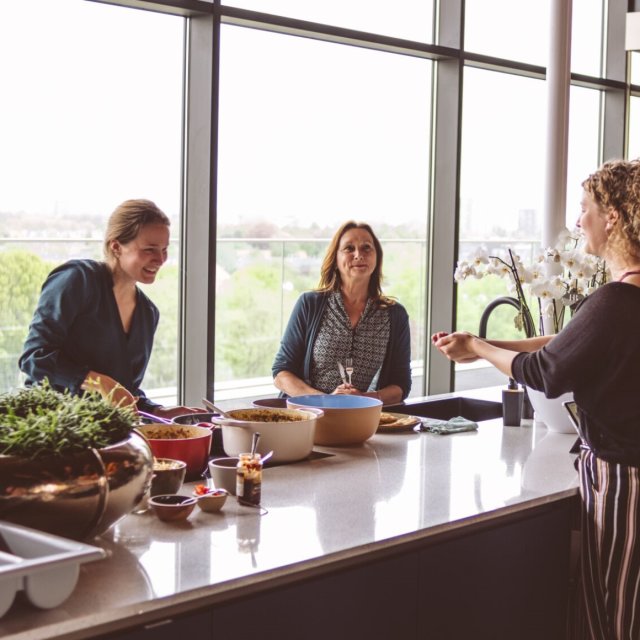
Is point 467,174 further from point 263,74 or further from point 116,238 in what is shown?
point 116,238

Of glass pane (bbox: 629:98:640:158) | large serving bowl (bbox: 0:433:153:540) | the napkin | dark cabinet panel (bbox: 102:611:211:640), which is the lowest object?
dark cabinet panel (bbox: 102:611:211:640)

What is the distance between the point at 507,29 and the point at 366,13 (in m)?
1.02

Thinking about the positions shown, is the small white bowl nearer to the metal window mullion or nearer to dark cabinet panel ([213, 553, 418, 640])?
dark cabinet panel ([213, 553, 418, 640])

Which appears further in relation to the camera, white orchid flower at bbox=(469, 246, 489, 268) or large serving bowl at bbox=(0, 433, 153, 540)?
white orchid flower at bbox=(469, 246, 489, 268)

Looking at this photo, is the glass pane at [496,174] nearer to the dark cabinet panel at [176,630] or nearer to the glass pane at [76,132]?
the glass pane at [76,132]

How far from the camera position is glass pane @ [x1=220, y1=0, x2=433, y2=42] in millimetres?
4246

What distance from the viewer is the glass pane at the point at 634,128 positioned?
634 cm

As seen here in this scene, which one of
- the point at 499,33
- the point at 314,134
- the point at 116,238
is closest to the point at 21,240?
the point at 116,238

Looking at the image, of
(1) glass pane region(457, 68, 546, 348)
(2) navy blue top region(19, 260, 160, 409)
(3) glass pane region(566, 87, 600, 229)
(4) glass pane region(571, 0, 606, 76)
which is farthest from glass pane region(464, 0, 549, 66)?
(2) navy blue top region(19, 260, 160, 409)

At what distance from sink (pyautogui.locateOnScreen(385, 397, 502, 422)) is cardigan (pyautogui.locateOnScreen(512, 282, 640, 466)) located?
3.99 ft

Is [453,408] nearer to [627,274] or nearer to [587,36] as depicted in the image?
[627,274]

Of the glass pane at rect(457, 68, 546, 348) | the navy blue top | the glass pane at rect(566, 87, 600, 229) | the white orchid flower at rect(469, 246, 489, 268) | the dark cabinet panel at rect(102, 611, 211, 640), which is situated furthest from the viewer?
the glass pane at rect(566, 87, 600, 229)

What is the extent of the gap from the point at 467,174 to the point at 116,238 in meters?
2.61

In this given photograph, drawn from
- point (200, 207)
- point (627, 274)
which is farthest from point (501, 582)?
point (200, 207)
